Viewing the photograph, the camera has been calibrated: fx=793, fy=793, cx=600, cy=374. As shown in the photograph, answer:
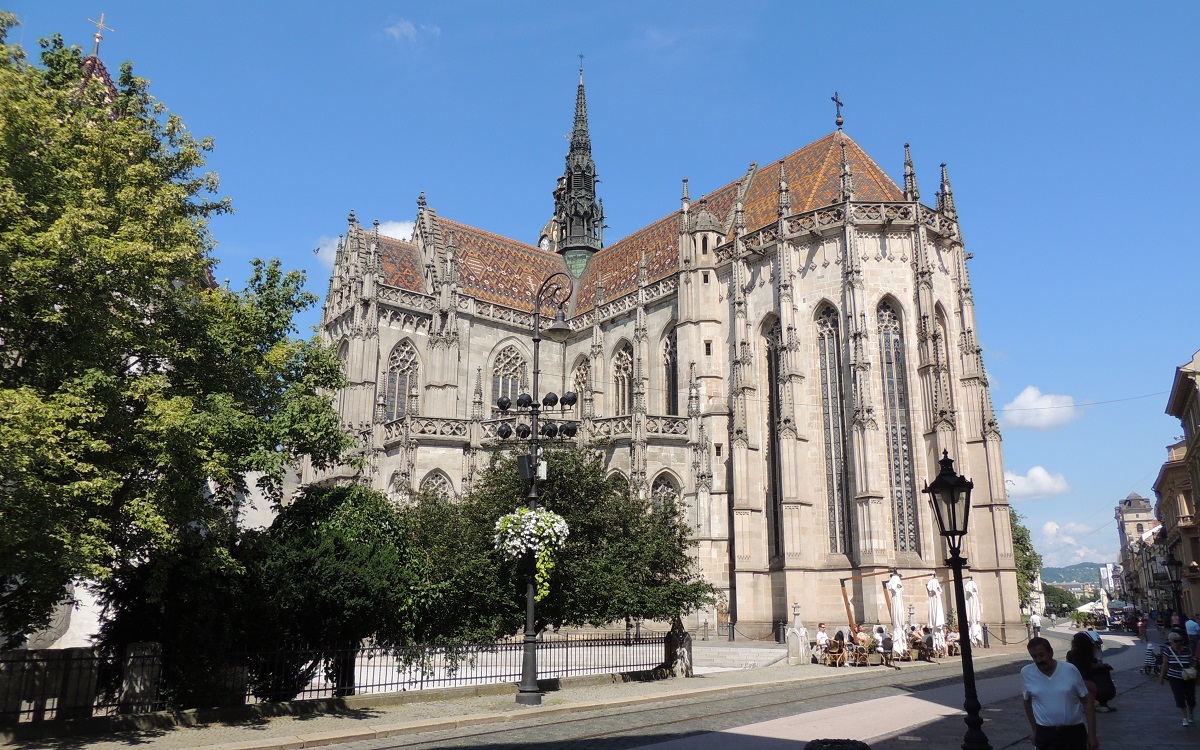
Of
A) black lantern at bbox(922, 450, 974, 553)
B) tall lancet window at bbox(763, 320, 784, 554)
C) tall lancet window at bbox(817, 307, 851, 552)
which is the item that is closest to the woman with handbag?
black lantern at bbox(922, 450, 974, 553)

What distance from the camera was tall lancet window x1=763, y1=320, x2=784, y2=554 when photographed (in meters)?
33.2

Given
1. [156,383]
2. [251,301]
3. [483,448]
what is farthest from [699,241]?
[156,383]

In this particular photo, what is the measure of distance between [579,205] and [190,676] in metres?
46.1

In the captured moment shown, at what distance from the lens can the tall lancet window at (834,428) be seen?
32.1 meters

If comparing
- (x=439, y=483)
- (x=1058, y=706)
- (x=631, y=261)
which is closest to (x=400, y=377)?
(x=439, y=483)

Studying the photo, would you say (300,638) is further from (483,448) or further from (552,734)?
(483,448)

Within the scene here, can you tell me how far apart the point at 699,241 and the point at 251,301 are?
2659 centimetres

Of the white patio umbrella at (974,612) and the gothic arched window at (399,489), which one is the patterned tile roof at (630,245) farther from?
the white patio umbrella at (974,612)

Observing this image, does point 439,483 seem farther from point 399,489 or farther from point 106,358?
point 106,358

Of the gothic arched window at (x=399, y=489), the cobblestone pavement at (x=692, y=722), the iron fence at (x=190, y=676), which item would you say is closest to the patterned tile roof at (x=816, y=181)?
the gothic arched window at (x=399, y=489)

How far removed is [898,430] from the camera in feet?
106

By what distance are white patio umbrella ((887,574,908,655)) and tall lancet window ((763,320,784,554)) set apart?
20.9 feet

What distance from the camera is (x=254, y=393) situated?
1502 centimetres

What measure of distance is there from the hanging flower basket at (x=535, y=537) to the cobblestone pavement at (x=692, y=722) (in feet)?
8.56
